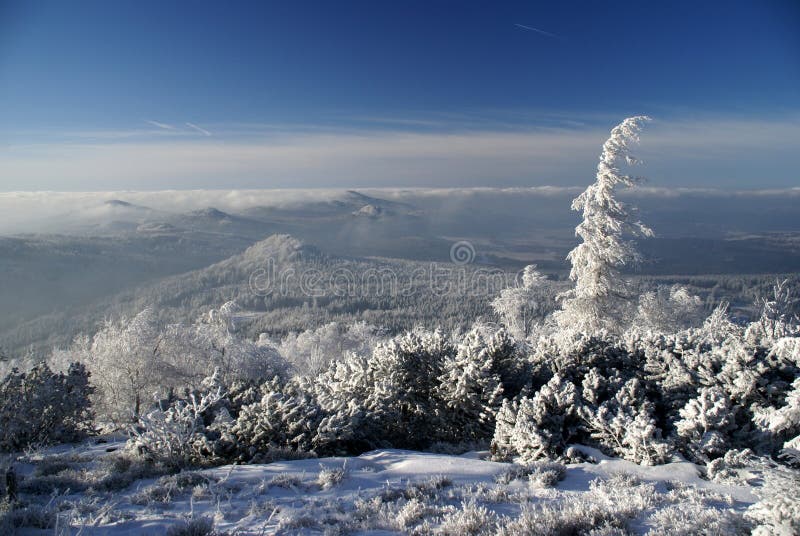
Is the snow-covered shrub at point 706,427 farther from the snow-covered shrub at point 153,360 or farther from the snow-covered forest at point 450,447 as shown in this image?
the snow-covered shrub at point 153,360

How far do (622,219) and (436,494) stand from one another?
705 inches

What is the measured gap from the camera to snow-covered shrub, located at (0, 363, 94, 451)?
9922mm

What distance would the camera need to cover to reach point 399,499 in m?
5.63

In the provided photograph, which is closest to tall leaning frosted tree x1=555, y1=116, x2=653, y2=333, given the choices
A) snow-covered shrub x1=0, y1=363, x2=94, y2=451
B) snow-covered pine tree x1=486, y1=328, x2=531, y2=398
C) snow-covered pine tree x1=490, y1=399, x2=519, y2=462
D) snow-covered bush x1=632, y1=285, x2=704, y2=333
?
snow-covered bush x1=632, y1=285, x2=704, y2=333

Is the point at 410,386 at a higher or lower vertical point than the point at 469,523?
lower

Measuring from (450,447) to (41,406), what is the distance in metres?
9.48

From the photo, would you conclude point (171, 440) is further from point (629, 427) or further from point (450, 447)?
point (629, 427)

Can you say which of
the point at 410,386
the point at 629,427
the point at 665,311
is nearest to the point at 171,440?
the point at 410,386

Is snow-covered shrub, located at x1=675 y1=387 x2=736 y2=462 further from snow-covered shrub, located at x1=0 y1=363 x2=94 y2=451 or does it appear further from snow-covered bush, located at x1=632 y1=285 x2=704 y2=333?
snow-covered bush, located at x1=632 y1=285 x2=704 y2=333

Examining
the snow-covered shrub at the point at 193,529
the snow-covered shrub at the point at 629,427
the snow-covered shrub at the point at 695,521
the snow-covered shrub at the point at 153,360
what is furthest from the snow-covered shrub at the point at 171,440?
the snow-covered shrub at the point at 153,360

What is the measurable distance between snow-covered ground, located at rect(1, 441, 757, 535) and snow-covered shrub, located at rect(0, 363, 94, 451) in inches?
119

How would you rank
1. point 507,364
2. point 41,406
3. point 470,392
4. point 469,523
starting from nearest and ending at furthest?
1. point 469,523
2. point 470,392
3. point 507,364
4. point 41,406

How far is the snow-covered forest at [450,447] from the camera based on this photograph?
16.1 ft

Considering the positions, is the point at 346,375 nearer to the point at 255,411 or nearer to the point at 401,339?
the point at 401,339
